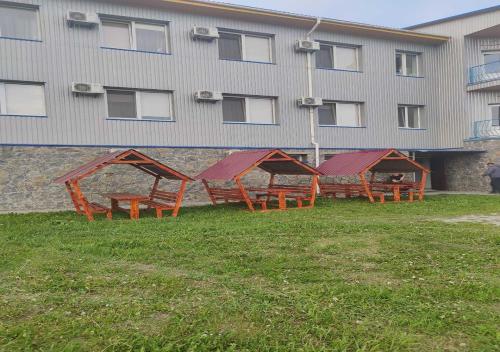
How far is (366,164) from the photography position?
15.5 metres

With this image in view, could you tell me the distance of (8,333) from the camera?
3.74m

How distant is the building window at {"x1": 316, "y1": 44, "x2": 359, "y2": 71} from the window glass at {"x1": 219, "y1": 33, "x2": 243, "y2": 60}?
13.6 ft

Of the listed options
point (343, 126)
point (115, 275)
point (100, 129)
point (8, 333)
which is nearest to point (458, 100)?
point (343, 126)

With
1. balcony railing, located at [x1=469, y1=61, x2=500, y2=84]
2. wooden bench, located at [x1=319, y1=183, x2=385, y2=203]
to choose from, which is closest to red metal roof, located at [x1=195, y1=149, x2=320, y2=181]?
wooden bench, located at [x1=319, y1=183, x2=385, y2=203]

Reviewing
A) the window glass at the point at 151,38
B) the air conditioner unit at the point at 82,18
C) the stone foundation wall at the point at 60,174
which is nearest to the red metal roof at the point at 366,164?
the stone foundation wall at the point at 60,174

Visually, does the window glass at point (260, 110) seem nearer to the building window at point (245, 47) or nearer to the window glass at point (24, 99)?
the building window at point (245, 47)

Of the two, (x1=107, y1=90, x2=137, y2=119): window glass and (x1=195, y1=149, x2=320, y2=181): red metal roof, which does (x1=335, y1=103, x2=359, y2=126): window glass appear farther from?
(x1=107, y1=90, x2=137, y2=119): window glass

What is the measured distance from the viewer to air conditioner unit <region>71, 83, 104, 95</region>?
15561 mm

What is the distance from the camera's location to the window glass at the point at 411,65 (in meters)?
23.6

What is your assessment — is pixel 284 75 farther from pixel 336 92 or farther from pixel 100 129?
pixel 100 129

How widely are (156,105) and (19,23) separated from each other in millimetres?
5585

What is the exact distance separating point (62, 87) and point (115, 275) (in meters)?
12.1

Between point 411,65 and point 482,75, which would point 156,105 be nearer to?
point 411,65

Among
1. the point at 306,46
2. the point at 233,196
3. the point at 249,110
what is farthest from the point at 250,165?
the point at 306,46
